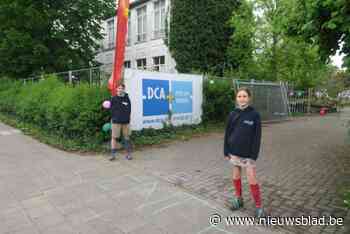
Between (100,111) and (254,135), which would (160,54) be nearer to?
(100,111)

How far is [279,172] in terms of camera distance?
537cm

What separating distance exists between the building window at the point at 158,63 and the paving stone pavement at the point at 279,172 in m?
11.8

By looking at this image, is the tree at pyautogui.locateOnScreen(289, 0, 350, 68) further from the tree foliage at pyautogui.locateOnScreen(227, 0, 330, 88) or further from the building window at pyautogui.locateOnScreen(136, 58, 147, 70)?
the building window at pyautogui.locateOnScreen(136, 58, 147, 70)

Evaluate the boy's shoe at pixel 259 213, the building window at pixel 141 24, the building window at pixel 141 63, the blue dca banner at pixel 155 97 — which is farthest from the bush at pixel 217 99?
the building window at pixel 141 24

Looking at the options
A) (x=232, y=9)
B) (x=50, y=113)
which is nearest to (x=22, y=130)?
(x=50, y=113)

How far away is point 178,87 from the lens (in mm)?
9820

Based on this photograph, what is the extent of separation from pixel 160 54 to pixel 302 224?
57.9 feet

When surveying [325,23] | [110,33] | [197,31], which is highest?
[110,33]

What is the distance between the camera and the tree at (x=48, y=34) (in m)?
17.1

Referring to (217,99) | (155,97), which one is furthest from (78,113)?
(217,99)

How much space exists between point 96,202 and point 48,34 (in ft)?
61.0

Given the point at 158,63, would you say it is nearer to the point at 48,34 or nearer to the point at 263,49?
the point at 263,49

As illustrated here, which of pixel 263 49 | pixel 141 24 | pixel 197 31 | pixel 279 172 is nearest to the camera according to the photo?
pixel 279 172

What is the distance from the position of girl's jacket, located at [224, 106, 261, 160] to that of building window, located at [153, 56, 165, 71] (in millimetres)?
16418
